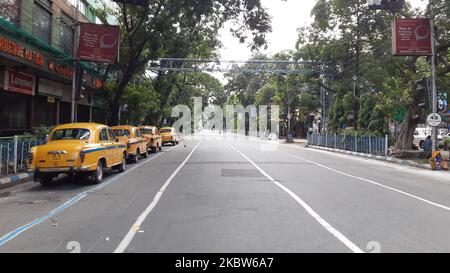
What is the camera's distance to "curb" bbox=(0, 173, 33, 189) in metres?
12.3

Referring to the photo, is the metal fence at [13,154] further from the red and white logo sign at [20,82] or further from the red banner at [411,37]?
the red banner at [411,37]

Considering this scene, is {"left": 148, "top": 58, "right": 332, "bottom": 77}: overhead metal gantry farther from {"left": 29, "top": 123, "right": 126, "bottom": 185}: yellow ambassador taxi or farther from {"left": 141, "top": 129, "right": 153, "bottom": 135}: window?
{"left": 29, "top": 123, "right": 126, "bottom": 185}: yellow ambassador taxi

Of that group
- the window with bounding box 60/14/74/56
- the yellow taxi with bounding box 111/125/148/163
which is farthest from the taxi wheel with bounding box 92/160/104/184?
the window with bounding box 60/14/74/56

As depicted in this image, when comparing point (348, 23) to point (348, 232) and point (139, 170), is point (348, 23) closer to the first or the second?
point (139, 170)

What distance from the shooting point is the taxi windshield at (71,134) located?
12883 millimetres

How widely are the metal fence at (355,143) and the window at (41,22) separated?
A: 70.0ft

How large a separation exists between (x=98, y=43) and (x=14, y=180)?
10.2 meters

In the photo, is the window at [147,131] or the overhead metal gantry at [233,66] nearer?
the window at [147,131]

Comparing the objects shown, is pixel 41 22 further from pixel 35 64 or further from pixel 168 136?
pixel 168 136

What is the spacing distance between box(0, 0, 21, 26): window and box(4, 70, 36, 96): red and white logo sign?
8.17ft

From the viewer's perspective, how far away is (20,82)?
2081 centimetres

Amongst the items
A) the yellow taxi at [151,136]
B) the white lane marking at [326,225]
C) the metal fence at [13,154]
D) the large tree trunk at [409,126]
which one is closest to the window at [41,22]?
the yellow taxi at [151,136]
